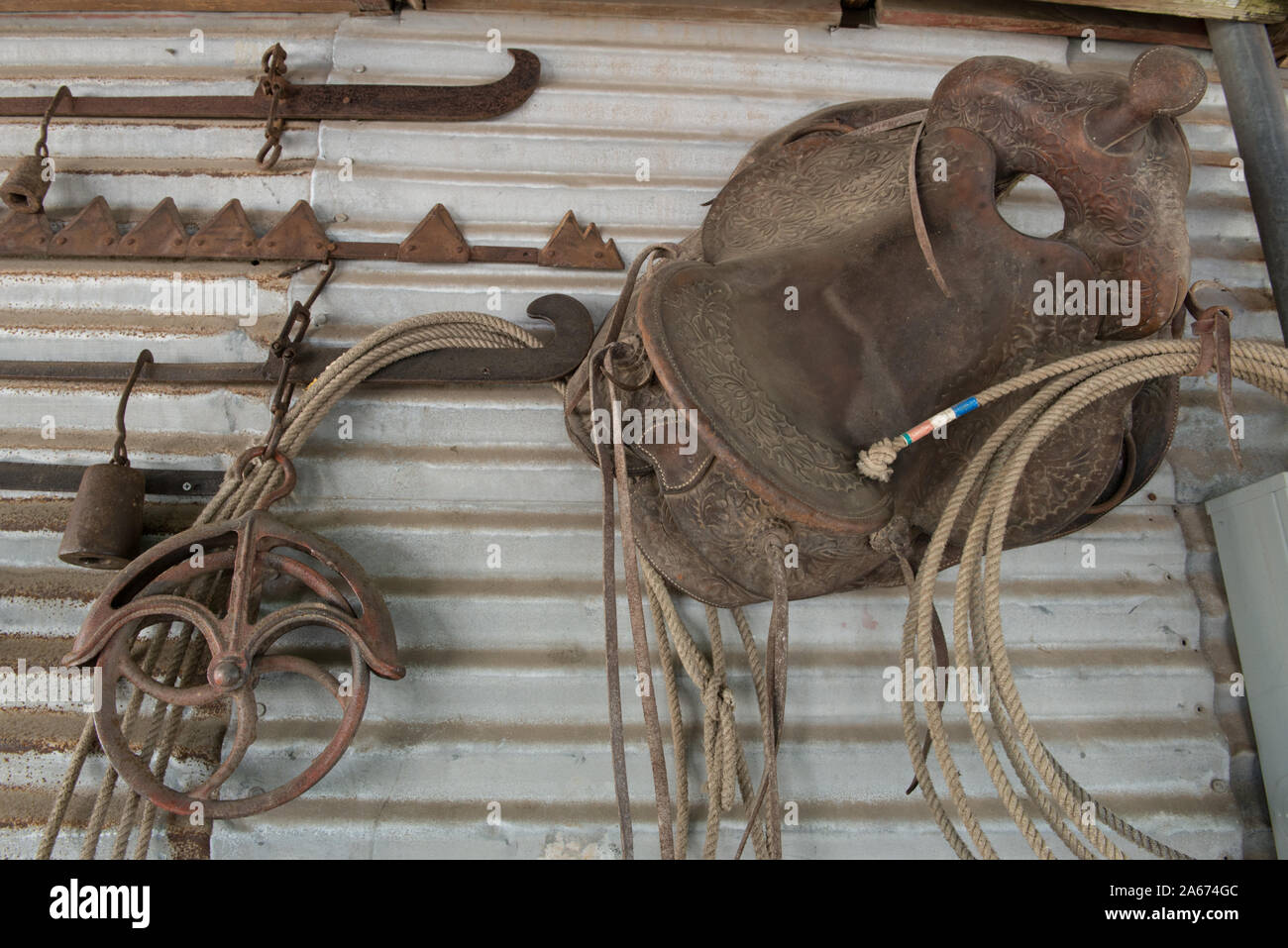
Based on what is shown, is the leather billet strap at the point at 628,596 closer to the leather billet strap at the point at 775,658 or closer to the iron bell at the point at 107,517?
the leather billet strap at the point at 775,658

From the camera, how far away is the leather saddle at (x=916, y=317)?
102cm

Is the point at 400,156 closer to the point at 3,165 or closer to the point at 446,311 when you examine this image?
the point at 446,311

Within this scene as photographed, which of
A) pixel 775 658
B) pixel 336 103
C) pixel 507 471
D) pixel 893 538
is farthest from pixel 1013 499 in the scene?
pixel 336 103

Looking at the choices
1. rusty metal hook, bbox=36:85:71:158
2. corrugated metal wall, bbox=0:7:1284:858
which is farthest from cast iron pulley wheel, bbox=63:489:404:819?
rusty metal hook, bbox=36:85:71:158

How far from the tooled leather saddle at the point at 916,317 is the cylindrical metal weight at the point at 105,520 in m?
0.90

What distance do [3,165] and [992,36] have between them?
2237 millimetres

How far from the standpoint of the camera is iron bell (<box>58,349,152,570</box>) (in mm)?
1301

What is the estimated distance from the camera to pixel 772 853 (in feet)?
3.74

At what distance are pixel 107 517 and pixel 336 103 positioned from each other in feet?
3.14

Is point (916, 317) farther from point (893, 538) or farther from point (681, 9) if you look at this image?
point (681, 9)

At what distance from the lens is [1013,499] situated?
1186 mm
